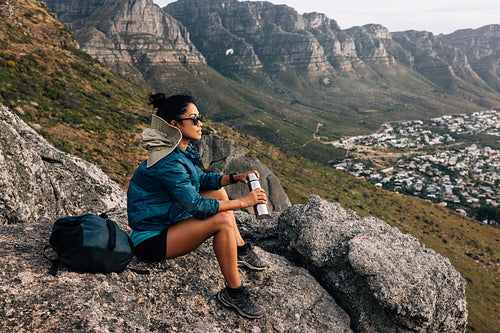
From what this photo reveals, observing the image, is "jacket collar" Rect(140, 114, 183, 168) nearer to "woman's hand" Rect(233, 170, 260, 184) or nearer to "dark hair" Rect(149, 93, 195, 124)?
"dark hair" Rect(149, 93, 195, 124)

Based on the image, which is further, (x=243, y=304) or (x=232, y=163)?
(x=232, y=163)

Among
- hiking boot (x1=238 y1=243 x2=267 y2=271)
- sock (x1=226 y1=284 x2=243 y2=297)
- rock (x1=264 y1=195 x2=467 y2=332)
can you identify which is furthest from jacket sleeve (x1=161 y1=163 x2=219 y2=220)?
rock (x1=264 y1=195 x2=467 y2=332)

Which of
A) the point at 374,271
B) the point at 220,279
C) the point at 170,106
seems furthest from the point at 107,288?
the point at 374,271

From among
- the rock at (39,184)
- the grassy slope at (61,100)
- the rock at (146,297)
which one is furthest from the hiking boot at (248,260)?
the grassy slope at (61,100)

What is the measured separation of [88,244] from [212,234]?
1.59m

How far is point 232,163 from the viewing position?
2797 cm

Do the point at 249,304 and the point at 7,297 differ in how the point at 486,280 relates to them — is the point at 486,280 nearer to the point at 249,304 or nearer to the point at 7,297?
the point at 249,304

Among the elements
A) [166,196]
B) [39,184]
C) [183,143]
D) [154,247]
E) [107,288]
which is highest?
[183,143]

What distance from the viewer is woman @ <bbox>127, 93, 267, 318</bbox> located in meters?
3.58

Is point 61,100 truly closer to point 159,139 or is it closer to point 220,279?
point 159,139

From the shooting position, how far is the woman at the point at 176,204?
3580 mm

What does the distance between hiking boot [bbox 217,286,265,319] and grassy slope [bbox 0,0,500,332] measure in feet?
44.2

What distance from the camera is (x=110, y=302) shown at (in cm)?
327

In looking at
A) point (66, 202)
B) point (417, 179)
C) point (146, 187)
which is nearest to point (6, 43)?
point (66, 202)
